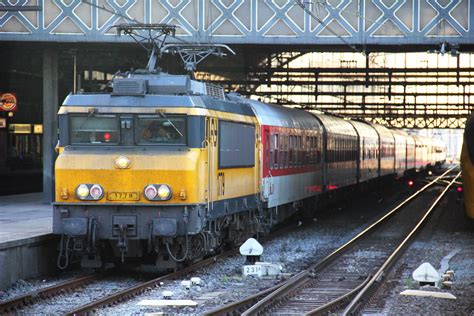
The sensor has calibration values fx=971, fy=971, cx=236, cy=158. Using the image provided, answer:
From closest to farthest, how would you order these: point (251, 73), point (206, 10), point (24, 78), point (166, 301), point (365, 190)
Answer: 1. point (166, 301)
2. point (206, 10)
3. point (365, 190)
4. point (24, 78)
5. point (251, 73)

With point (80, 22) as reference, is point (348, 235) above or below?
below

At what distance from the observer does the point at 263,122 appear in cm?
1966

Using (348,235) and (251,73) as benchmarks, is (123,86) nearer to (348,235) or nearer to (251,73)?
(348,235)

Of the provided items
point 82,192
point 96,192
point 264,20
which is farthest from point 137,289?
point 264,20

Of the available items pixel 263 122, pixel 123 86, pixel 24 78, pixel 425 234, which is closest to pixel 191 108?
pixel 123 86

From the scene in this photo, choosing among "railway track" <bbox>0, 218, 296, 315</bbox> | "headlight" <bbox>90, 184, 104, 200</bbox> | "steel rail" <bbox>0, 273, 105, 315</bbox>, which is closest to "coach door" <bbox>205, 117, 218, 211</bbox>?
"railway track" <bbox>0, 218, 296, 315</bbox>

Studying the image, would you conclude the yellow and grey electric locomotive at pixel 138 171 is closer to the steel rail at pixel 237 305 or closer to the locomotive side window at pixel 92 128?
the locomotive side window at pixel 92 128

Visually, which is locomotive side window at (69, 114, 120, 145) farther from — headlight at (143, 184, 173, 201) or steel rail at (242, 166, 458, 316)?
steel rail at (242, 166, 458, 316)

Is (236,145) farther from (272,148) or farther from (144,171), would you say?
(272,148)

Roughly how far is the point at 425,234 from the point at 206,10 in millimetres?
8839

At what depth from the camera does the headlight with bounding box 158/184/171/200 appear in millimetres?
14523

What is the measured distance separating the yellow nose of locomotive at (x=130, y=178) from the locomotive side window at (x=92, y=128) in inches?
12.6

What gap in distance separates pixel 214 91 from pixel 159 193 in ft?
9.04

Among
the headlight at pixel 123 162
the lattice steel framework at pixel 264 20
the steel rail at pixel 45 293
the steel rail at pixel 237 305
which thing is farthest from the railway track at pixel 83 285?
the lattice steel framework at pixel 264 20
